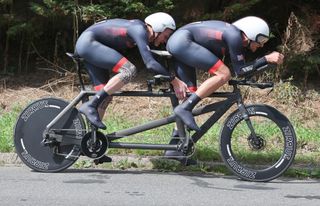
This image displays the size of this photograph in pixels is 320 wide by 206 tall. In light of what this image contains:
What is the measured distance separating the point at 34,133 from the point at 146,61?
146 centimetres

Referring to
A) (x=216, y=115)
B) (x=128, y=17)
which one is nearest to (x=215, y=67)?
(x=216, y=115)

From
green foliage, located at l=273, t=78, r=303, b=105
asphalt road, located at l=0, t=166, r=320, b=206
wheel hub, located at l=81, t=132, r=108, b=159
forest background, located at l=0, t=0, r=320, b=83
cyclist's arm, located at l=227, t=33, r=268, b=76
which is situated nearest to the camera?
asphalt road, located at l=0, t=166, r=320, b=206

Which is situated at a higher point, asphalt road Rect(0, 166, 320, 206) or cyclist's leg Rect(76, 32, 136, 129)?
cyclist's leg Rect(76, 32, 136, 129)

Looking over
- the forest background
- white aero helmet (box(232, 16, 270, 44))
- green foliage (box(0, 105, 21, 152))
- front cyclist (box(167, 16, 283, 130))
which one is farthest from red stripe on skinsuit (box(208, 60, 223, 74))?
the forest background

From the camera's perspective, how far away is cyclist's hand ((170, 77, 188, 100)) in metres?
6.85

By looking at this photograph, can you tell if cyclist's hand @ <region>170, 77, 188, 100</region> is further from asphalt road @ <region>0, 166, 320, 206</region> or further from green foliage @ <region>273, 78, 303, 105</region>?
green foliage @ <region>273, 78, 303, 105</region>

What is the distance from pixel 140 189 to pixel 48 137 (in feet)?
4.18

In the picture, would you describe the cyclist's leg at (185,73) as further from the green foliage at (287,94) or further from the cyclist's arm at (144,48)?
the green foliage at (287,94)

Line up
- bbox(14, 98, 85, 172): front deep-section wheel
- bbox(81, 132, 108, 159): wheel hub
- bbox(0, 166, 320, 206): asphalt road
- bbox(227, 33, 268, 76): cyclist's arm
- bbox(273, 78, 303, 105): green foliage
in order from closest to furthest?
bbox(0, 166, 320, 206): asphalt road
bbox(227, 33, 268, 76): cyclist's arm
bbox(81, 132, 108, 159): wheel hub
bbox(14, 98, 85, 172): front deep-section wheel
bbox(273, 78, 303, 105): green foliage

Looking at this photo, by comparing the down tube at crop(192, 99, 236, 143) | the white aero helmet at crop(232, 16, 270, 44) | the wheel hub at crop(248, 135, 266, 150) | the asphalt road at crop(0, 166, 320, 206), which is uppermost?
the white aero helmet at crop(232, 16, 270, 44)

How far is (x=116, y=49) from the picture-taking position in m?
7.04

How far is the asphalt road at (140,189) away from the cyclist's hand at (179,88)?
0.85m

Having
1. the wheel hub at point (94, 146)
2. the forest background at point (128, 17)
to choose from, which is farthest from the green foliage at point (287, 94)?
the wheel hub at point (94, 146)

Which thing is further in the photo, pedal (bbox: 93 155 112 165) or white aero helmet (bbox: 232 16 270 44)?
pedal (bbox: 93 155 112 165)
